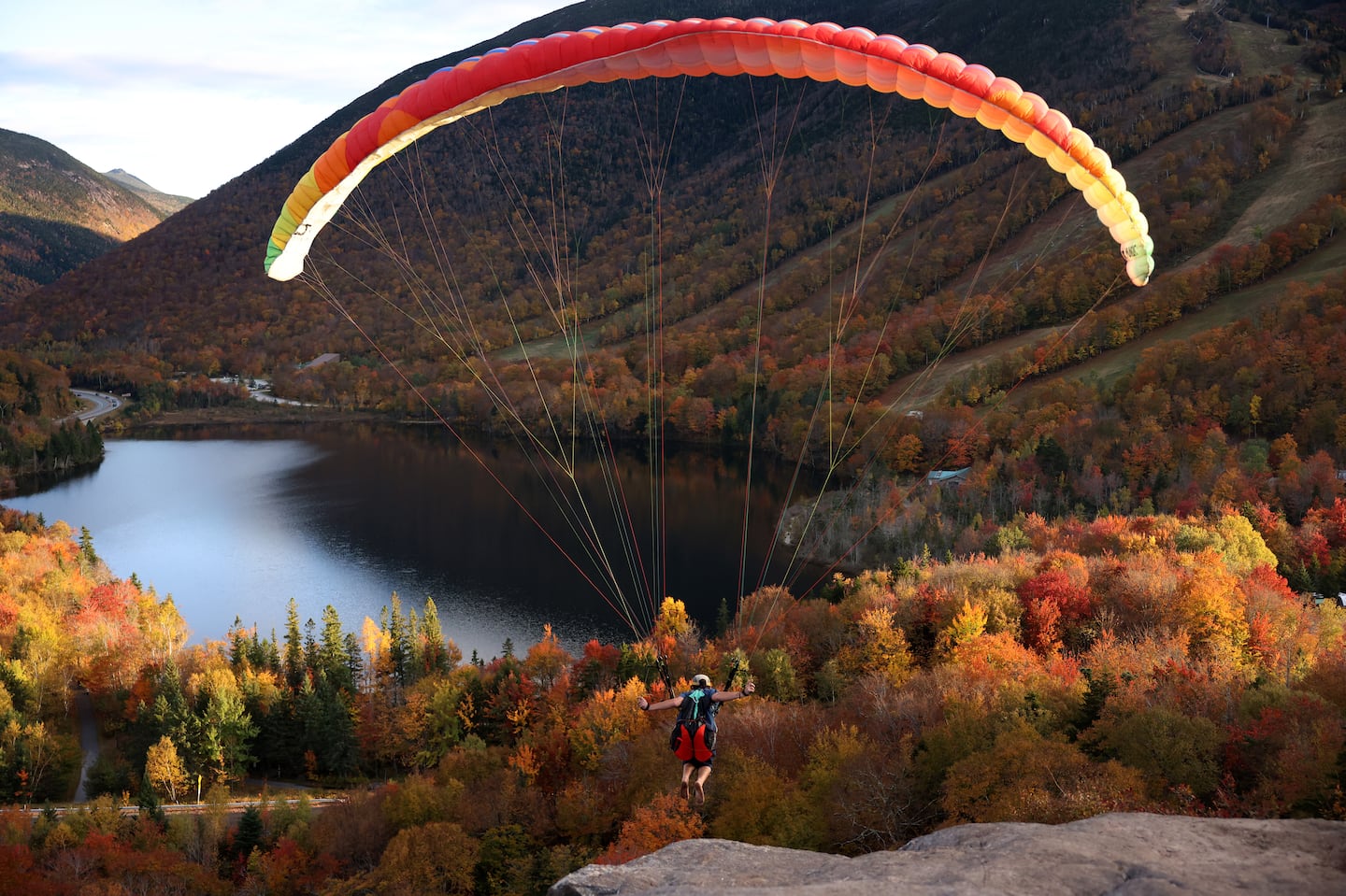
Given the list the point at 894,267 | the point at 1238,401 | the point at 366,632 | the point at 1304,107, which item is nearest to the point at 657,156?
the point at 894,267

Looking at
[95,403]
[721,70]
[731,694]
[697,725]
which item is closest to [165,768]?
[697,725]

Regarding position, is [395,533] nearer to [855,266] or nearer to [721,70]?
[855,266]

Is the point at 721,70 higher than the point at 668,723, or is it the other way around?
the point at 721,70

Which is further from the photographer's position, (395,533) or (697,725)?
(395,533)

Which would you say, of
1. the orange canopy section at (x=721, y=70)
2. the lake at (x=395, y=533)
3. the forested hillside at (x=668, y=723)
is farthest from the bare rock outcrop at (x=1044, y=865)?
the lake at (x=395, y=533)

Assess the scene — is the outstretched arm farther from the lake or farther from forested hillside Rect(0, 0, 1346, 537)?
the lake

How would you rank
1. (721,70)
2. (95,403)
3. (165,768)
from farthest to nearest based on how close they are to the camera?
(95,403), (165,768), (721,70)

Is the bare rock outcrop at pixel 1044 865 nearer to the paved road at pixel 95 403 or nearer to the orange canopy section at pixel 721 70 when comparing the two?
the orange canopy section at pixel 721 70

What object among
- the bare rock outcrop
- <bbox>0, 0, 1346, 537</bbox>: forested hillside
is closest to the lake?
<bbox>0, 0, 1346, 537</bbox>: forested hillside
